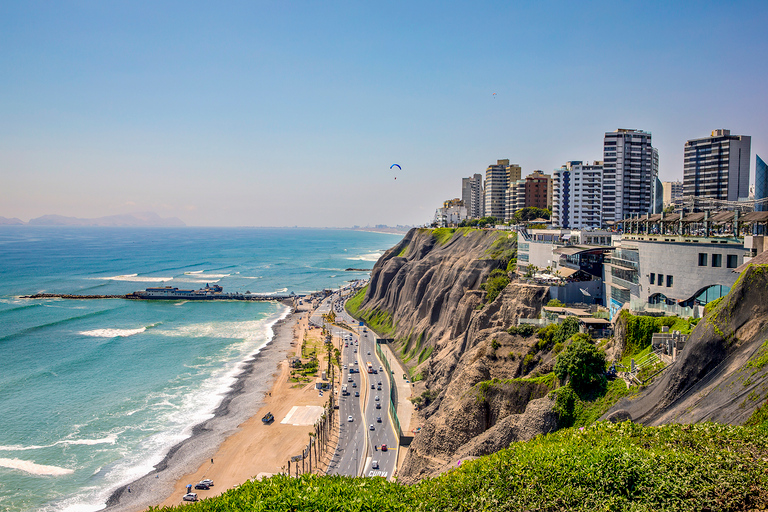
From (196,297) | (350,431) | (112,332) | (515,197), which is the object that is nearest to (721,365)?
(350,431)

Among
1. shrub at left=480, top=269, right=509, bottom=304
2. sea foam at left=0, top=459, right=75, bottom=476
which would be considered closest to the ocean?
sea foam at left=0, top=459, right=75, bottom=476

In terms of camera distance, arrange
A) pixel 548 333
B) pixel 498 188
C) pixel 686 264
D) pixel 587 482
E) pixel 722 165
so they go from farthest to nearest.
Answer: pixel 498 188
pixel 722 165
pixel 548 333
pixel 686 264
pixel 587 482

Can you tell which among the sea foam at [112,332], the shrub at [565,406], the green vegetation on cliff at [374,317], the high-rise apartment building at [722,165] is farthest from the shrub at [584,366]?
the sea foam at [112,332]

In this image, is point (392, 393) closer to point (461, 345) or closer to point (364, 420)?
point (364, 420)

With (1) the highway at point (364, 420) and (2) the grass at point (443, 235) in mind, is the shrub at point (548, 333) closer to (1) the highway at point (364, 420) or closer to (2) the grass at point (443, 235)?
(1) the highway at point (364, 420)

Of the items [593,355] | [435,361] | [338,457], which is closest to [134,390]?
[338,457]

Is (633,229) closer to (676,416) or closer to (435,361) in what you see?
(435,361)

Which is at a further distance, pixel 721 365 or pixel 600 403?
pixel 600 403
